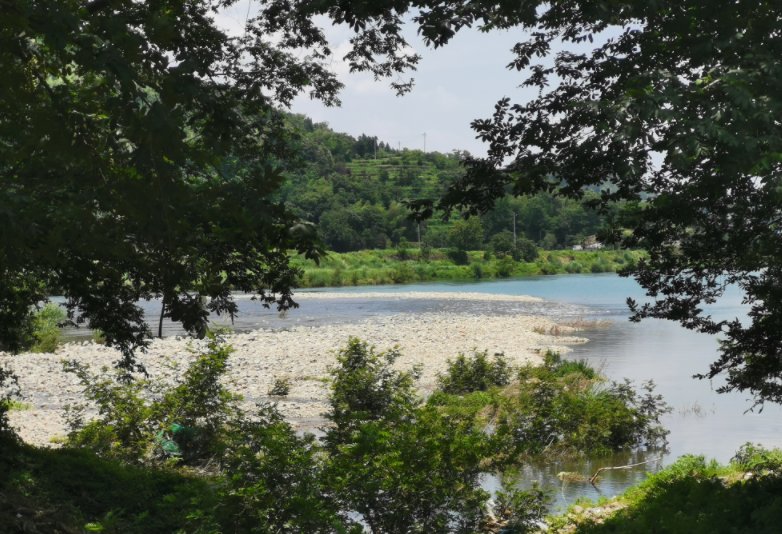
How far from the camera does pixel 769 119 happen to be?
4.43m

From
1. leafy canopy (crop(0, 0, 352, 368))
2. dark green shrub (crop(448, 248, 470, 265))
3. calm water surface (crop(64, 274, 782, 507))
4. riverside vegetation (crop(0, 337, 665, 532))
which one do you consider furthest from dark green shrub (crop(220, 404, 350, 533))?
dark green shrub (crop(448, 248, 470, 265))

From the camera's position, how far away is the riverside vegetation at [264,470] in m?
6.38

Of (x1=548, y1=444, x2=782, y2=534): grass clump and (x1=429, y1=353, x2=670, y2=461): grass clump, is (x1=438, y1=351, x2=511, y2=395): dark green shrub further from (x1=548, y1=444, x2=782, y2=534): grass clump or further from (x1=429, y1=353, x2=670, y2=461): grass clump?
(x1=548, y1=444, x2=782, y2=534): grass clump

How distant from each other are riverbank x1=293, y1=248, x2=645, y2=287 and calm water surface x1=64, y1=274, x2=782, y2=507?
363 inches

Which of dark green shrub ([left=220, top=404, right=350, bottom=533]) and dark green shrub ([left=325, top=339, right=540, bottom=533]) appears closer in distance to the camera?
dark green shrub ([left=220, top=404, right=350, bottom=533])

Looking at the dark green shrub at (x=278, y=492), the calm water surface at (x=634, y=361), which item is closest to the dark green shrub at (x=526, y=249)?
the calm water surface at (x=634, y=361)

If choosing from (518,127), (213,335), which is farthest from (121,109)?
(213,335)

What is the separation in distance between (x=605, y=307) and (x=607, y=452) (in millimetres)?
32733

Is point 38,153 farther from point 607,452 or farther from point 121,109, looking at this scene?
point 607,452

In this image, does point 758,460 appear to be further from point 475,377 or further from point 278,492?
point 475,377

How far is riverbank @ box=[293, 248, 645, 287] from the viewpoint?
7056 centimetres

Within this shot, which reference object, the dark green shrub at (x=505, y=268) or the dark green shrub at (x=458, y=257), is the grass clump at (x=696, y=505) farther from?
the dark green shrub at (x=458, y=257)

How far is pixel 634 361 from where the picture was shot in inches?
938

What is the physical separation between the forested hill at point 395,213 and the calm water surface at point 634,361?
945 inches
